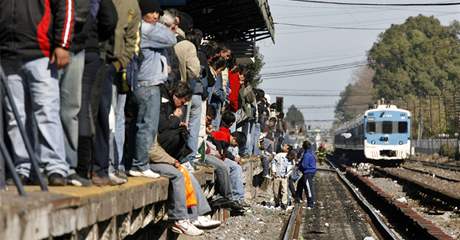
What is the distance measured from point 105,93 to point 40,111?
148 centimetres

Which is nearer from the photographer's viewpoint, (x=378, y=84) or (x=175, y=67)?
(x=175, y=67)

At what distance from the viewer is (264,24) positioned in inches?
1141

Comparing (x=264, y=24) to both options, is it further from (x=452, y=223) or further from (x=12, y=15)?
(x=12, y=15)

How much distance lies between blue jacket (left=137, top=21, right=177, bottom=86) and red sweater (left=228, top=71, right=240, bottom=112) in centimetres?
768

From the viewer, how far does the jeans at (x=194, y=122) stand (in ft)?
38.8

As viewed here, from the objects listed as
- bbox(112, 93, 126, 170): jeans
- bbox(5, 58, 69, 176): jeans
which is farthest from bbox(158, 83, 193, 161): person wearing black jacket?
bbox(5, 58, 69, 176): jeans

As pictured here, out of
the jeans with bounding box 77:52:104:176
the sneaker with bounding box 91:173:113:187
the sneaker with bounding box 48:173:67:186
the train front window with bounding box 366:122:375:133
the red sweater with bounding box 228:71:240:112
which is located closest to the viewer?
the sneaker with bounding box 48:173:67:186

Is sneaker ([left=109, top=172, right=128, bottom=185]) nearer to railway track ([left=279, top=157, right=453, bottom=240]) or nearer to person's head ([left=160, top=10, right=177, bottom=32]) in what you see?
person's head ([left=160, top=10, right=177, bottom=32])

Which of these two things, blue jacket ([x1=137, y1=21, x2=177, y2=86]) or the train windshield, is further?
the train windshield

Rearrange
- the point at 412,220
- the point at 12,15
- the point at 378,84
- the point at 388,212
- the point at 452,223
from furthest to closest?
the point at 378,84, the point at 388,212, the point at 452,223, the point at 412,220, the point at 12,15

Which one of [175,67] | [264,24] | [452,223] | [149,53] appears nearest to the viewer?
[149,53]

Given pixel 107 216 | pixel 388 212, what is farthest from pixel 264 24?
pixel 107 216

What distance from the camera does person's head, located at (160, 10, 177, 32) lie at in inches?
416

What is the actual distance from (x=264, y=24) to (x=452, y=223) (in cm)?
1244
